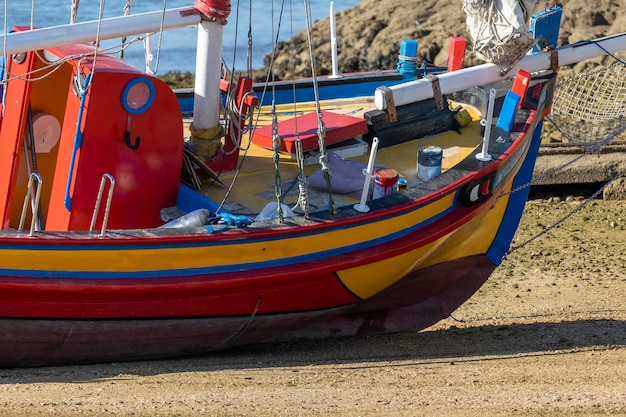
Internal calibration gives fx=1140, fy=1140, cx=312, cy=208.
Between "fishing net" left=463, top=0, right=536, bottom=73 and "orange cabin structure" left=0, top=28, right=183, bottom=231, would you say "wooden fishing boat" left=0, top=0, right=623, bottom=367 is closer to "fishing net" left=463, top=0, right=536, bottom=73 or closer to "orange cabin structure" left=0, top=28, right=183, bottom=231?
"orange cabin structure" left=0, top=28, right=183, bottom=231

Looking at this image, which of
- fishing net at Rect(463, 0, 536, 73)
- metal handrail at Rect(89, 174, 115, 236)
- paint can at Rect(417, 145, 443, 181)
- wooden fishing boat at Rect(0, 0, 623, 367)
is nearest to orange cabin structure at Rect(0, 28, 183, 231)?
wooden fishing boat at Rect(0, 0, 623, 367)

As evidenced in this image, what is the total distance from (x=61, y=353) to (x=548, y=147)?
752cm

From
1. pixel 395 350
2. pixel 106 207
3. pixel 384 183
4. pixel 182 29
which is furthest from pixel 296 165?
pixel 182 29

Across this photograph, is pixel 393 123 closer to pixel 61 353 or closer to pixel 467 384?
pixel 467 384

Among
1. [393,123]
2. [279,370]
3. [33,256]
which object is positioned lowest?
[279,370]

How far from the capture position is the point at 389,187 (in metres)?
8.80

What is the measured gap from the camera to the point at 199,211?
820 centimetres

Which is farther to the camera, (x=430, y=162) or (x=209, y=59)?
(x=430, y=162)

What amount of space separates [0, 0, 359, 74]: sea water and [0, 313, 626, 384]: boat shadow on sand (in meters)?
15.5

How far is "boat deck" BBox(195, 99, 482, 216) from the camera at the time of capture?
8.98 m

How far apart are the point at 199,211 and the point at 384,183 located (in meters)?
1.50

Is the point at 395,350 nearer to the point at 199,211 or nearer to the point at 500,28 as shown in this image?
the point at 199,211

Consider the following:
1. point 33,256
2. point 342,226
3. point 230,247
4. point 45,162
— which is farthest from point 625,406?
point 45,162

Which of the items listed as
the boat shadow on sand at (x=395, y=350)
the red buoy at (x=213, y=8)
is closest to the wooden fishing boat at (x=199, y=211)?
the red buoy at (x=213, y=8)
